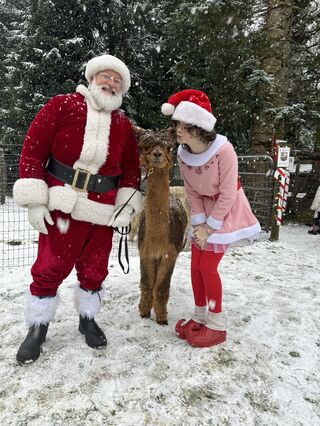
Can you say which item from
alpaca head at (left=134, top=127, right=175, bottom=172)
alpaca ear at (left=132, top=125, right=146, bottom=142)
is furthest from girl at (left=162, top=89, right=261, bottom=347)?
alpaca ear at (left=132, top=125, right=146, bottom=142)

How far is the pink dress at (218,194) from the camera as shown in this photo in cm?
261

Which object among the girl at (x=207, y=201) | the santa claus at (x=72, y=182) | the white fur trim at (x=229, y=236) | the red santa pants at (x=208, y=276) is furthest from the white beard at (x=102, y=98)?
the red santa pants at (x=208, y=276)

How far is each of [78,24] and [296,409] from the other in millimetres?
12658

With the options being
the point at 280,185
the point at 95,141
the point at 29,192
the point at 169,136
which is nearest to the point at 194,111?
the point at 169,136

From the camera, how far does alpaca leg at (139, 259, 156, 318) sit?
124 inches

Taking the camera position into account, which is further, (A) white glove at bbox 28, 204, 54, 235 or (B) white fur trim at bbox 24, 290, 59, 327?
(B) white fur trim at bbox 24, 290, 59, 327

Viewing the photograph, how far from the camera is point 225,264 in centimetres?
526

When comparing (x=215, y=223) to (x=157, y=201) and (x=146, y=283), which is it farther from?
(x=146, y=283)

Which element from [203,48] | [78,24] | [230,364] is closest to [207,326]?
[230,364]

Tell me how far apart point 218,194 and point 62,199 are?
119 centimetres

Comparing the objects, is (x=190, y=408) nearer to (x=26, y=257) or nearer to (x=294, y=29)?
(x=26, y=257)

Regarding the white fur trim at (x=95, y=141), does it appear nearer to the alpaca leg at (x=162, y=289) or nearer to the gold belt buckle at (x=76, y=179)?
the gold belt buckle at (x=76, y=179)

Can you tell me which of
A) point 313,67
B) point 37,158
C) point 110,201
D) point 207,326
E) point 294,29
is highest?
point 294,29

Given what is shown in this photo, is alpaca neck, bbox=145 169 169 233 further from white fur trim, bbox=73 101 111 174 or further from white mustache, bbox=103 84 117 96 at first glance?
white mustache, bbox=103 84 117 96
